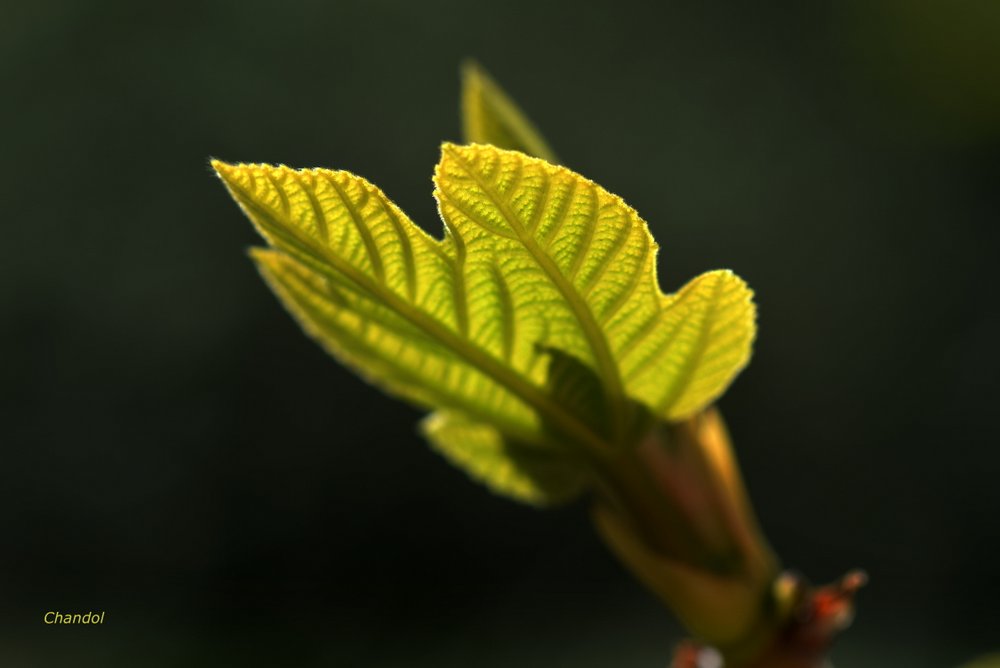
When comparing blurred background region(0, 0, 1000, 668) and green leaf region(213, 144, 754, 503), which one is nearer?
green leaf region(213, 144, 754, 503)

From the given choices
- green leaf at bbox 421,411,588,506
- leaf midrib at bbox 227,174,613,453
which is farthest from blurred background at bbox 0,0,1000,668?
leaf midrib at bbox 227,174,613,453

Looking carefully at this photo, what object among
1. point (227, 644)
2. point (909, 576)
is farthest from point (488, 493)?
point (909, 576)

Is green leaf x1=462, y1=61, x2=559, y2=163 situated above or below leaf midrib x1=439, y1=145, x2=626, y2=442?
above

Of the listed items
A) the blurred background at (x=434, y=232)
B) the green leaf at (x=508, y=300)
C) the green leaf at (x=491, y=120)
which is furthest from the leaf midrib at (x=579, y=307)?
the blurred background at (x=434, y=232)

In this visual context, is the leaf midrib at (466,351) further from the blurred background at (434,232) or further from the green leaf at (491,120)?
the blurred background at (434,232)

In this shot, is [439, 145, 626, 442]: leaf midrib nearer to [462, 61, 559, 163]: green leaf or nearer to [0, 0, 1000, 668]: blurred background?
[462, 61, 559, 163]: green leaf

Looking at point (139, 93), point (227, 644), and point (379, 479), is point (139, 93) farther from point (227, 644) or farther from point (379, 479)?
point (227, 644)
